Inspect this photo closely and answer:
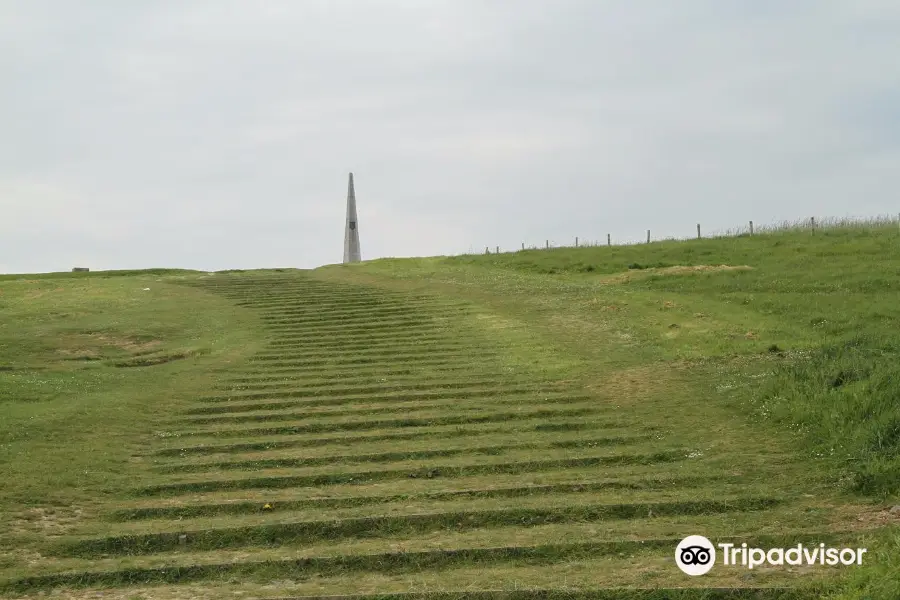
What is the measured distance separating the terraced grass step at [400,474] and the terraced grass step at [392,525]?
1573 mm

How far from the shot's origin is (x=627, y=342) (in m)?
18.9

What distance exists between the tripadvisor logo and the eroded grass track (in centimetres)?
17

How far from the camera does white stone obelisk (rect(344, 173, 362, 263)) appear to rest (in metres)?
55.3

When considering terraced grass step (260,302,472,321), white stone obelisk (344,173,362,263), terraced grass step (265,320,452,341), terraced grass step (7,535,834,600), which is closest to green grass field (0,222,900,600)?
terraced grass step (7,535,834,600)

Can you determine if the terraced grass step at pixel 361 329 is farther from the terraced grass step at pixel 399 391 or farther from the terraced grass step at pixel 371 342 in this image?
the terraced grass step at pixel 399 391

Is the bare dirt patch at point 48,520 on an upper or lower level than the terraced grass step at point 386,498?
upper

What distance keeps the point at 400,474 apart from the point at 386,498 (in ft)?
3.24

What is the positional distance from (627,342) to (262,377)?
8.01 meters

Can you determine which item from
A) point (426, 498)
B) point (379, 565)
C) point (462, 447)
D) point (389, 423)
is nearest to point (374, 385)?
point (389, 423)

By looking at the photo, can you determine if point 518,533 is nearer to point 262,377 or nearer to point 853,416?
point 853,416

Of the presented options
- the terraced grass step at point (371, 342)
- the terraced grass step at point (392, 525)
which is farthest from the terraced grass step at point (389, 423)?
the terraced grass step at point (371, 342)

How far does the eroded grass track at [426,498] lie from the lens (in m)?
8.28

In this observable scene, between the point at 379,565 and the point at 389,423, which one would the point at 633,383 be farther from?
the point at 379,565

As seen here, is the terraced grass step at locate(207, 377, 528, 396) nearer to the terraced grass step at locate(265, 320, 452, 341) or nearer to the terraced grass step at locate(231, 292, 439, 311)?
the terraced grass step at locate(265, 320, 452, 341)
